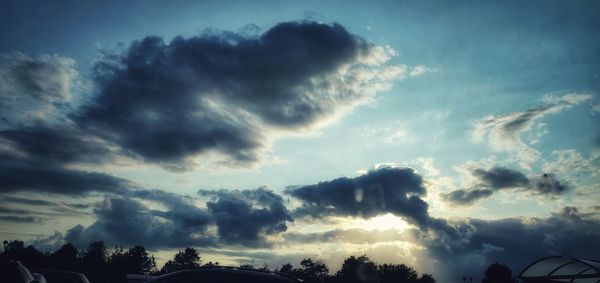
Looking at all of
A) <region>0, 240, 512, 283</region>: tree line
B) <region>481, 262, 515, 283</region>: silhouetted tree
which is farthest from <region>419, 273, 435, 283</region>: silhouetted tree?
<region>481, 262, 515, 283</region>: silhouetted tree

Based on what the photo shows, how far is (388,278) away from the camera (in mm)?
133375

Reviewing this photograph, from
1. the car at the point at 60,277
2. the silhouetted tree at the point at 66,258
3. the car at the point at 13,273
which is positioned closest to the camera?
the car at the point at 13,273

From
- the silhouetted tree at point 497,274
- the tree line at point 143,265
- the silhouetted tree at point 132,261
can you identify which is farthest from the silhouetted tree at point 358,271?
the silhouetted tree at point 132,261

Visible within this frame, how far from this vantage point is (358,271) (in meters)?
132

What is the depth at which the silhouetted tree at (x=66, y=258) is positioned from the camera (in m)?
106

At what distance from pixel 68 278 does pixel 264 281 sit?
19.5 ft

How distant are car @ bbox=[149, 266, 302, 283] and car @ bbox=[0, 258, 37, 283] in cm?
214

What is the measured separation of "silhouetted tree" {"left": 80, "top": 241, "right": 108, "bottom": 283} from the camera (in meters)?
104

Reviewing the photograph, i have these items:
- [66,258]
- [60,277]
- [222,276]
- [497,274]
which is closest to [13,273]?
[60,277]

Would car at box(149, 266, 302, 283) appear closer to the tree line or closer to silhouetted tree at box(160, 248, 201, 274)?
the tree line

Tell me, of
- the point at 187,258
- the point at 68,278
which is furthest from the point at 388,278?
the point at 68,278

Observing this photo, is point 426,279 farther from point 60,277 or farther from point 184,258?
point 60,277

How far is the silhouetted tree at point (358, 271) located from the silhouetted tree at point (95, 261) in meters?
79.3

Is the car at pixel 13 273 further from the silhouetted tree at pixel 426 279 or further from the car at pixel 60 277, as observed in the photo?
the silhouetted tree at pixel 426 279
